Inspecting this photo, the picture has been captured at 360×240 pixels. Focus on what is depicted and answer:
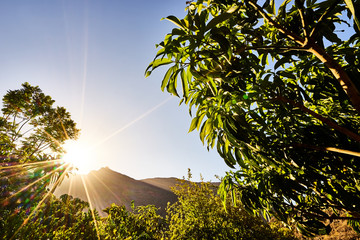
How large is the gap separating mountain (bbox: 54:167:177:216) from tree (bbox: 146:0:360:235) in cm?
4371

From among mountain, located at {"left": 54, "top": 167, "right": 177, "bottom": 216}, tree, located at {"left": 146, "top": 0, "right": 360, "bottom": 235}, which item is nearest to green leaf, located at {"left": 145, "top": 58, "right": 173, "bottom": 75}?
tree, located at {"left": 146, "top": 0, "right": 360, "bottom": 235}

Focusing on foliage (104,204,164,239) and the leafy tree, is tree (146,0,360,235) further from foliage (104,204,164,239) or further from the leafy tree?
the leafy tree

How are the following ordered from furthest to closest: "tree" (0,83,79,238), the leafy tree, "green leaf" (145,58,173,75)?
"tree" (0,83,79,238) → the leafy tree → "green leaf" (145,58,173,75)

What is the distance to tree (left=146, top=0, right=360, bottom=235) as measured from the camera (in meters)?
1.06

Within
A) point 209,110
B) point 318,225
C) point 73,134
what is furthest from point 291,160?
point 73,134

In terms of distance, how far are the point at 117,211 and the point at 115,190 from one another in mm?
53501

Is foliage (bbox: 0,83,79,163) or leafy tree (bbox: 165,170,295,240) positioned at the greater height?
foliage (bbox: 0,83,79,163)

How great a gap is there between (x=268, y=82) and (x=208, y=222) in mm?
7466

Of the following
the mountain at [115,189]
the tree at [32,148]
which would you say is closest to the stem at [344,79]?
the tree at [32,148]

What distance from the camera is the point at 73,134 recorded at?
58.5ft

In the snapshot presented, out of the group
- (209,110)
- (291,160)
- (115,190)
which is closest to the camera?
(209,110)

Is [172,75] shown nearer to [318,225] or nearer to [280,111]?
[280,111]

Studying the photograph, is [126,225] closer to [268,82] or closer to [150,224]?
[150,224]

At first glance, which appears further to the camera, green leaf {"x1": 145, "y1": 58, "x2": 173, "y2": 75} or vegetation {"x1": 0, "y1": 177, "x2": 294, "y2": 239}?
vegetation {"x1": 0, "y1": 177, "x2": 294, "y2": 239}
